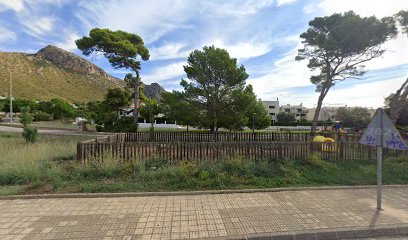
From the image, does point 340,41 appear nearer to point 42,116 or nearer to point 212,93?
point 212,93

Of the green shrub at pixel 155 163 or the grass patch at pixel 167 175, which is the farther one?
the green shrub at pixel 155 163

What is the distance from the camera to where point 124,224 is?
3824mm

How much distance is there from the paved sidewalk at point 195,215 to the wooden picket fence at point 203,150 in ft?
9.62

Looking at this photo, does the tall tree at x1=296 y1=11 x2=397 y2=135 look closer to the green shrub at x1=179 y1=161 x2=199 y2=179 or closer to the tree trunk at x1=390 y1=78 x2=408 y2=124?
the tree trunk at x1=390 y1=78 x2=408 y2=124

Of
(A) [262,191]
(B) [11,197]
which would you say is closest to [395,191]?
(A) [262,191]

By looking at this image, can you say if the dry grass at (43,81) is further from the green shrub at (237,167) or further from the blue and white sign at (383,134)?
the blue and white sign at (383,134)

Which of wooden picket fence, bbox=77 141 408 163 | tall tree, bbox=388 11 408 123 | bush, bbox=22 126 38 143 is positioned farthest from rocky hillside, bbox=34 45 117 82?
tall tree, bbox=388 11 408 123

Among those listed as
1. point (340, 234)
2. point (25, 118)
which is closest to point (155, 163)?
point (340, 234)

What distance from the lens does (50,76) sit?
83.5 m

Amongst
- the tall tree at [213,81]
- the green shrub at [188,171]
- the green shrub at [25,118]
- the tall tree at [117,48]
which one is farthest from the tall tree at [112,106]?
the green shrub at [188,171]

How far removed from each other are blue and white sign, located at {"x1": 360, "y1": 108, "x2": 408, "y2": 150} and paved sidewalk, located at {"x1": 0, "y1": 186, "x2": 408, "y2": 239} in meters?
1.35

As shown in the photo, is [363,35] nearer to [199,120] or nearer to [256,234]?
[199,120]

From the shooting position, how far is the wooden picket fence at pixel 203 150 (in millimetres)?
7781

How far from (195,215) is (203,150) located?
4132 millimetres
